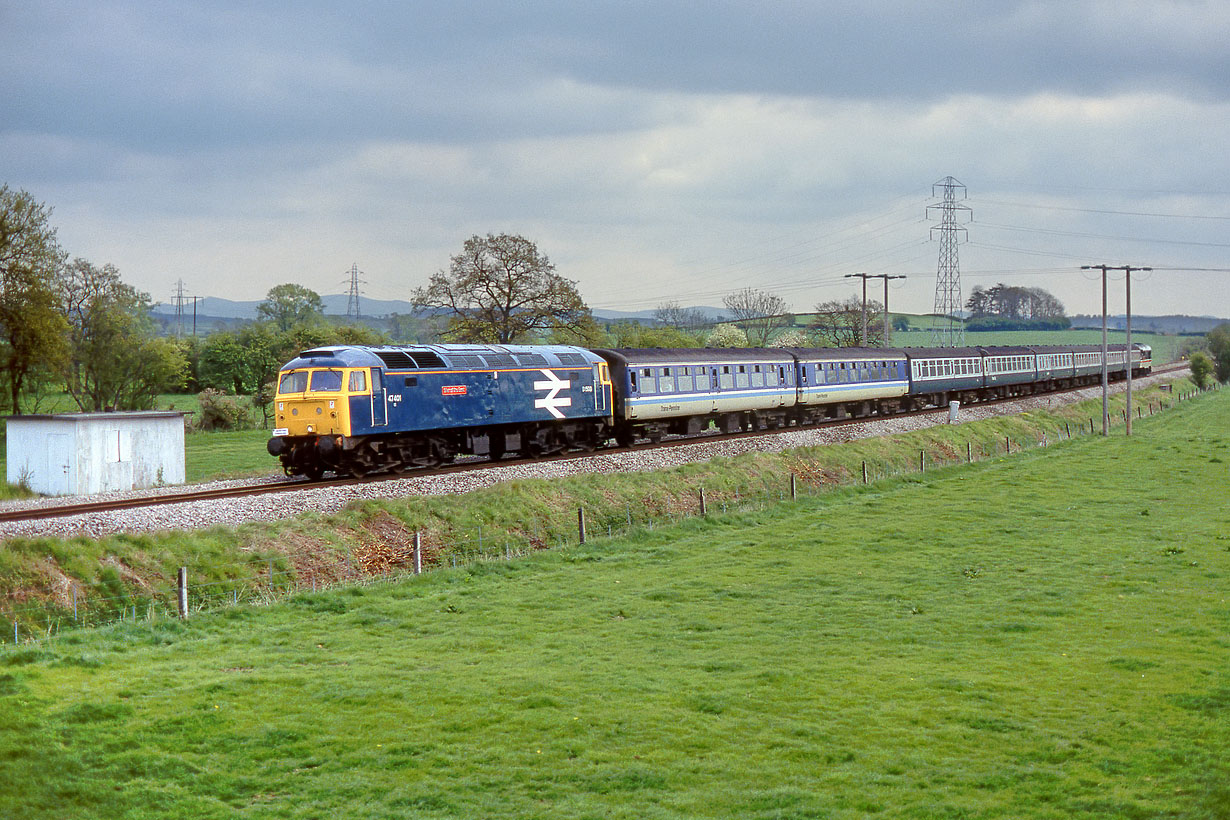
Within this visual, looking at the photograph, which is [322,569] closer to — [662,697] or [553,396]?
[662,697]

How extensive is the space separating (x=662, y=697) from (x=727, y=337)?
114 m

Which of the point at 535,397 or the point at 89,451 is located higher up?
the point at 535,397

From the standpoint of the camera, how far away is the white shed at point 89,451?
33281 millimetres

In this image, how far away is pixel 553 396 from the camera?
40.7 metres

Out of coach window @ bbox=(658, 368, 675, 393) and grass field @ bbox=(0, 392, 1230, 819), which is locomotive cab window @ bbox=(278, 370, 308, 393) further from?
coach window @ bbox=(658, 368, 675, 393)

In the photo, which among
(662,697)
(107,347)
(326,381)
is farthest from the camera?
(107,347)

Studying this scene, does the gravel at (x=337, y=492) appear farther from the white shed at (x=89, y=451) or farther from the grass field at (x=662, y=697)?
the grass field at (x=662, y=697)

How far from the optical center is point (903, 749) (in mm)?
14117

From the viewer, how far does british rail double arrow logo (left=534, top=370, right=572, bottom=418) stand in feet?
131

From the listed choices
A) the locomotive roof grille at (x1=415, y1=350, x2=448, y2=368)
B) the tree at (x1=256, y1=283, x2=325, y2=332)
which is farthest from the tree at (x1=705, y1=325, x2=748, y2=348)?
the locomotive roof grille at (x1=415, y1=350, x2=448, y2=368)

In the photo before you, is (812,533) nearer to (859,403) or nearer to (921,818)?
(921,818)

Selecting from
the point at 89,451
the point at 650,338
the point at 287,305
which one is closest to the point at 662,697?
the point at 89,451

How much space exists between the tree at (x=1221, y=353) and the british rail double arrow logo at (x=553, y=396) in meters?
138

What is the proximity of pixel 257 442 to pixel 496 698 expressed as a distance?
55.0 metres
